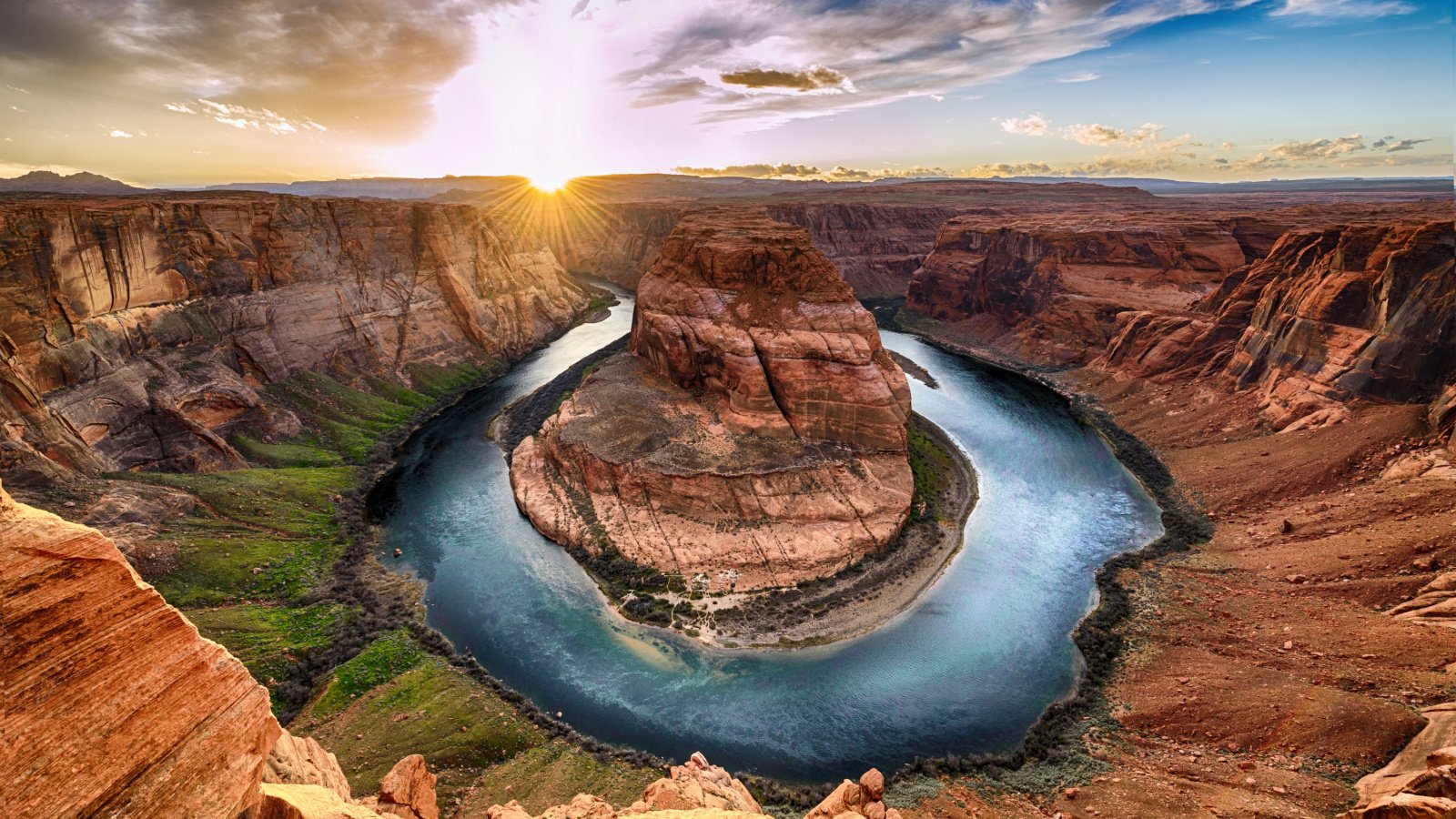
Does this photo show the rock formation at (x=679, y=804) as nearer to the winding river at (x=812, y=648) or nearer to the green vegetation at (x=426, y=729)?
the winding river at (x=812, y=648)

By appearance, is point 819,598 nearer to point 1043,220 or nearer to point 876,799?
point 876,799

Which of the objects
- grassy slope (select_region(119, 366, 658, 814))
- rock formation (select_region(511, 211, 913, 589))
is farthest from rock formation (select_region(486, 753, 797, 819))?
rock formation (select_region(511, 211, 913, 589))

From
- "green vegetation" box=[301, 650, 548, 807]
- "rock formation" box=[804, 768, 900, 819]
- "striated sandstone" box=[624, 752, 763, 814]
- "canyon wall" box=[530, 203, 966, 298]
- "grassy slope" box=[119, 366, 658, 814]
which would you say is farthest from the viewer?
"canyon wall" box=[530, 203, 966, 298]

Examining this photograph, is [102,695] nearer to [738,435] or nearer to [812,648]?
[812,648]

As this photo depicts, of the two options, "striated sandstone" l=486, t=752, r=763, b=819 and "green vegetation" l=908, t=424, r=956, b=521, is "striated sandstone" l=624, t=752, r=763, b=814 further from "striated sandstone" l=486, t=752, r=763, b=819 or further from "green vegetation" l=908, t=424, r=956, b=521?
"green vegetation" l=908, t=424, r=956, b=521

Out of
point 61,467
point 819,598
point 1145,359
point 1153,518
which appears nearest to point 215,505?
point 61,467
